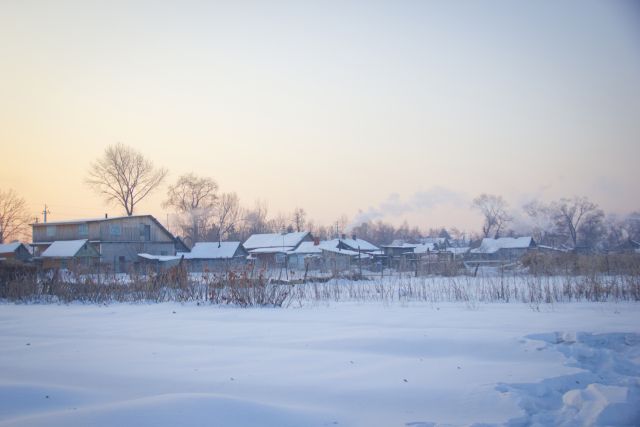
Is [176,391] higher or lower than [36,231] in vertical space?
lower

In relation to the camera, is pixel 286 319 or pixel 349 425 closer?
pixel 349 425

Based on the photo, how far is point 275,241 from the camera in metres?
56.3

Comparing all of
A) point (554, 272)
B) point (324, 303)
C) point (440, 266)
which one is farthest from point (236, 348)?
point (440, 266)

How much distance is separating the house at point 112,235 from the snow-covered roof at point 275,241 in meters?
13.2

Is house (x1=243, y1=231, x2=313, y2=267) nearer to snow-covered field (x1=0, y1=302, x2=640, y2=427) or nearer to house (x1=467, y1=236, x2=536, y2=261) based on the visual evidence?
house (x1=467, y1=236, x2=536, y2=261)

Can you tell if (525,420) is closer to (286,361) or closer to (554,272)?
(286,361)

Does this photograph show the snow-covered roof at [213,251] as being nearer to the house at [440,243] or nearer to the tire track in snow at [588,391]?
the house at [440,243]

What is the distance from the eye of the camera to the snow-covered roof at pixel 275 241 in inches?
2173

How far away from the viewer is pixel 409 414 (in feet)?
13.1

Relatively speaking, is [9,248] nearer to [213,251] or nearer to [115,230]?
[115,230]

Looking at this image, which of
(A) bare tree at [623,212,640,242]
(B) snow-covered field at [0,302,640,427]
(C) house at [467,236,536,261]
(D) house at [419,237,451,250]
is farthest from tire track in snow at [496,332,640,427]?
(A) bare tree at [623,212,640,242]

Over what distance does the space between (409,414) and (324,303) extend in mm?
8982

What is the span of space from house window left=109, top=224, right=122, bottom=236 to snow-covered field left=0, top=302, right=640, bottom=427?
3548 centimetres

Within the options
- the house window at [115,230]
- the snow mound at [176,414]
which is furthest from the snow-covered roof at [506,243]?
the snow mound at [176,414]
